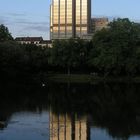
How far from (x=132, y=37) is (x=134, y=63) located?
6.15m

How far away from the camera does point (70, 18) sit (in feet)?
584

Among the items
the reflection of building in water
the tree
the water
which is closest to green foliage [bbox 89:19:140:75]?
the tree

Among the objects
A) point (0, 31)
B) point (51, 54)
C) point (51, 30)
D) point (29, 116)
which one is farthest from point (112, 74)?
point (51, 30)

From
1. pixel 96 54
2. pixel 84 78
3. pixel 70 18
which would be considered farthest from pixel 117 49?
pixel 70 18

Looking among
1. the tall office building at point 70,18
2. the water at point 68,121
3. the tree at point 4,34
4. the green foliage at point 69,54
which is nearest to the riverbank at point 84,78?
the green foliage at point 69,54

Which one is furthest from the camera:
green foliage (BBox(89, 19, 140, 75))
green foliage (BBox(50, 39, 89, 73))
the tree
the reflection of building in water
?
the tree

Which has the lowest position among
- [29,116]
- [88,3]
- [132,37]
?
[29,116]

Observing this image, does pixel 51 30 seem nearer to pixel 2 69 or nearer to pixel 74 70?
pixel 74 70

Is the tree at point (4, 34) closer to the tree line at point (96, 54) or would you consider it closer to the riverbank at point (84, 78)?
the tree line at point (96, 54)

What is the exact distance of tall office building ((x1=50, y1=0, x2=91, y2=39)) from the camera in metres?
173

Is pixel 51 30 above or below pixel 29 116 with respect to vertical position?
above

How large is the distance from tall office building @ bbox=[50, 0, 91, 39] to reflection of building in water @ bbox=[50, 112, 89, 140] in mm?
143818

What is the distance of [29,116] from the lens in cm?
2930

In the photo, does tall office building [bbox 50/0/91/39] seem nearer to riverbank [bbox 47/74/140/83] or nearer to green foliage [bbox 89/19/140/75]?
green foliage [bbox 89/19/140/75]
